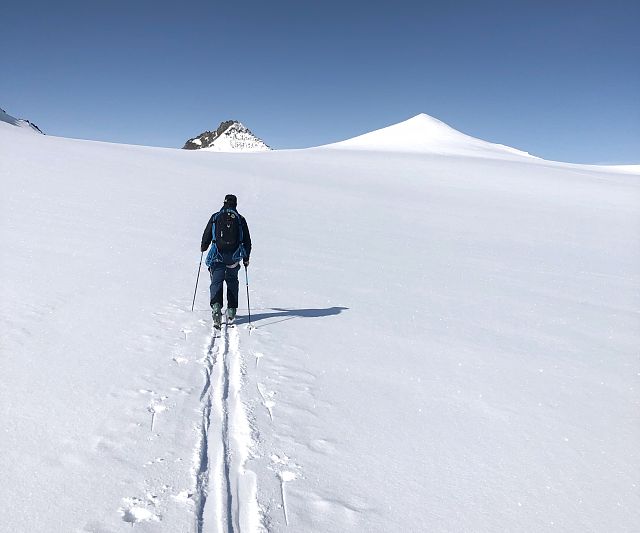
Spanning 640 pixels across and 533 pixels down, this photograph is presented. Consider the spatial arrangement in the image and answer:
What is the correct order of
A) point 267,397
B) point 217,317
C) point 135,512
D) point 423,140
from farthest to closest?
point 423,140, point 217,317, point 267,397, point 135,512

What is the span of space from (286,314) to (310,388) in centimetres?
290

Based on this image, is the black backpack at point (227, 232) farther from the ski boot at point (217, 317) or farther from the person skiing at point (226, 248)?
the ski boot at point (217, 317)

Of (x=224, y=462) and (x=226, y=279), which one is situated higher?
(x=226, y=279)

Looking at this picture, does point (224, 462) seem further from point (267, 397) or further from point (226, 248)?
point (226, 248)

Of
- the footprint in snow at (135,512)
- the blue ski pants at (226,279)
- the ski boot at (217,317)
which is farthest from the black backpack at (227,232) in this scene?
the footprint in snow at (135,512)

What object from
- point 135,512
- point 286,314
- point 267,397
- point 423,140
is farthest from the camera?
Answer: point 423,140

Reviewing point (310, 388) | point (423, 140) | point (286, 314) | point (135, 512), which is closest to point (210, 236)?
point (286, 314)

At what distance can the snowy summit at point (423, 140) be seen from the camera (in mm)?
64062

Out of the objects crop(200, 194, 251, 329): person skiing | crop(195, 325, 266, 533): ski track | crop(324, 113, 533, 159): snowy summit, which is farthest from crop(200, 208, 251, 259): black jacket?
crop(324, 113, 533, 159): snowy summit

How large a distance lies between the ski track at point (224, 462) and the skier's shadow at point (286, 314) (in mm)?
2140

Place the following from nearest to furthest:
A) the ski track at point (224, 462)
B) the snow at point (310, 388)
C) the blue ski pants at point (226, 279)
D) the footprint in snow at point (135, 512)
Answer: the footprint in snow at point (135, 512) → the ski track at point (224, 462) → the snow at point (310, 388) → the blue ski pants at point (226, 279)

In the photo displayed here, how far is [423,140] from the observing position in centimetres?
7062

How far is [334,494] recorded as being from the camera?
10.7 feet

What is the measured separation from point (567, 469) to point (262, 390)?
2919 millimetres
